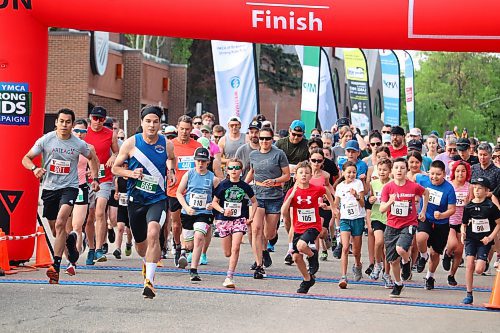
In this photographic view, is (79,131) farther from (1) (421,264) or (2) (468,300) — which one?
(2) (468,300)

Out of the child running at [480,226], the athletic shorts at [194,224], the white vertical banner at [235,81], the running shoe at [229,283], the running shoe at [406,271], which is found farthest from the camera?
the white vertical banner at [235,81]

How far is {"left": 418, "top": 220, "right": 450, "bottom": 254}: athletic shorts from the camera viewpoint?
13570 millimetres

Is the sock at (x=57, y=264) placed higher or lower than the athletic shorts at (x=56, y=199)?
lower

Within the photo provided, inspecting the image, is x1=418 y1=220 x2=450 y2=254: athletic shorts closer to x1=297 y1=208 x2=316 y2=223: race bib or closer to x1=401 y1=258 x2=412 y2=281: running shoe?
x1=401 y1=258 x2=412 y2=281: running shoe

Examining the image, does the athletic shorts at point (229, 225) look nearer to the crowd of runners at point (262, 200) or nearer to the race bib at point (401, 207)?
the crowd of runners at point (262, 200)

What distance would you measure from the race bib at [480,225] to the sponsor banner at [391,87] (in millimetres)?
25612

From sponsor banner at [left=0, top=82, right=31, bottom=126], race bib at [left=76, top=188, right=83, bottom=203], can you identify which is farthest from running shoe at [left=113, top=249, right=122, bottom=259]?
sponsor banner at [left=0, top=82, right=31, bottom=126]

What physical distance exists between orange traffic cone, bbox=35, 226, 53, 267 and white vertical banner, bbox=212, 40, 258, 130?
8.84m

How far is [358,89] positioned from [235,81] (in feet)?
45.9

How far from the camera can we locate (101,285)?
39.8ft

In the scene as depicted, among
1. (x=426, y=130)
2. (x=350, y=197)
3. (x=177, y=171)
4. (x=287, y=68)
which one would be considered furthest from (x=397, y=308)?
(x=426, y=130)

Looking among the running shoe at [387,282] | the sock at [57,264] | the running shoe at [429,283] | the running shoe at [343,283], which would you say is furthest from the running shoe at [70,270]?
the running shoe at [429,283]

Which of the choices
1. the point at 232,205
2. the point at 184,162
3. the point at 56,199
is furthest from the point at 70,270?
the point at 184,162

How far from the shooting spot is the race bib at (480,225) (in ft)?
40.4
